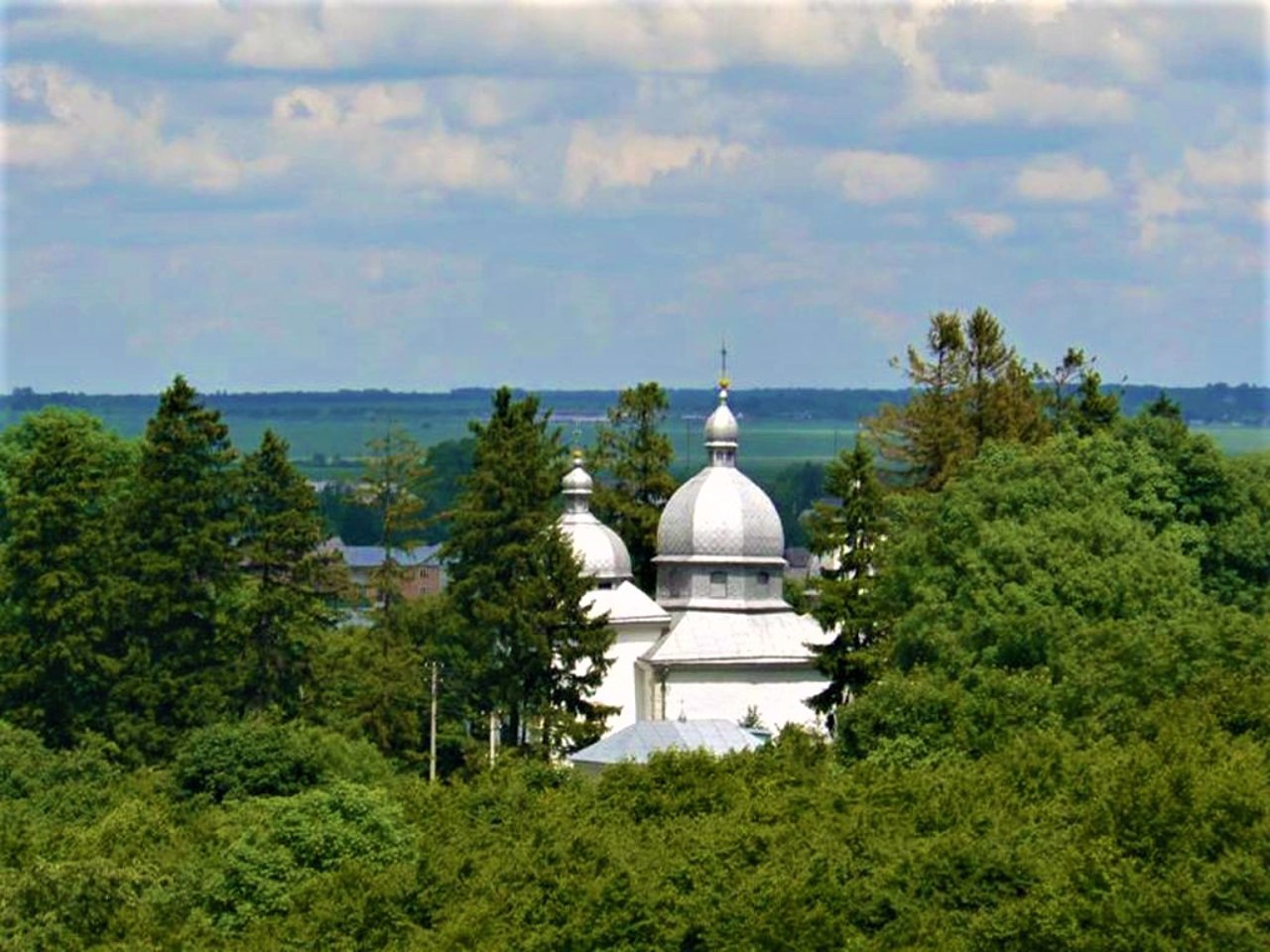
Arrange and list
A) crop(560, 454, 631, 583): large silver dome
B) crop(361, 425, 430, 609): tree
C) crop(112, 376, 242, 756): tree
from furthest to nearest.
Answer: crop(361, 425, 430, 609): tree < crop(560, 454, 631, 583): large silver dome < crop(112, 376, 242, 756): tree

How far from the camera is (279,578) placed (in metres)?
77.9

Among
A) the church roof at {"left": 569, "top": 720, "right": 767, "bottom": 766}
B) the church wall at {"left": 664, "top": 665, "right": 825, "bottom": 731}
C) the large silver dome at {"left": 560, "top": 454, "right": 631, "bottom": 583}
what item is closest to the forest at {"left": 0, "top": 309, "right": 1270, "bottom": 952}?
the church roof at {"left": 569, "top": 720, "right": 767, "bottom": 766}

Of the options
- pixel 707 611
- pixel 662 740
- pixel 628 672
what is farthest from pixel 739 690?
pixel 662 740

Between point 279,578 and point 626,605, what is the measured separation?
861cm

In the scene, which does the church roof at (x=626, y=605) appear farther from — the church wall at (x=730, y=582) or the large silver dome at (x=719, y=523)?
the large silver dome at (x=719, y=523)

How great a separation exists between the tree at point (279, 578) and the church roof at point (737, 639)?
7.58 m

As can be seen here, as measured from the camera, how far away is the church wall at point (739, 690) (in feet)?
266

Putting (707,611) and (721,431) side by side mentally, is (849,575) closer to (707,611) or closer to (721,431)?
(707,611)

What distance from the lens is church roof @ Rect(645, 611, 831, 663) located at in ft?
267

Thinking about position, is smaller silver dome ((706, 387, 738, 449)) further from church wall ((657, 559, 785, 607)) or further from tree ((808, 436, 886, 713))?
tree ((808, 436, 886, 713))

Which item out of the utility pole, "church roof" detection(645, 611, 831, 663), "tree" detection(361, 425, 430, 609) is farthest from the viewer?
"tree" detection(361, 425, 430, 609)

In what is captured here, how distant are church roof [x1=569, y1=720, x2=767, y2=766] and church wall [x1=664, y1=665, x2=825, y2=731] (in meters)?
5.85

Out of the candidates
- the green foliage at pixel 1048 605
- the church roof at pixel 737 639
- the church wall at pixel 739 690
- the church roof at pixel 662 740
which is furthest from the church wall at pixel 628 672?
the green foliage at pixel 1048 605

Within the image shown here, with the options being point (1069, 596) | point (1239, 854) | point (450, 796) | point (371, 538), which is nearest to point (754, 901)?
point (1239, 854)
